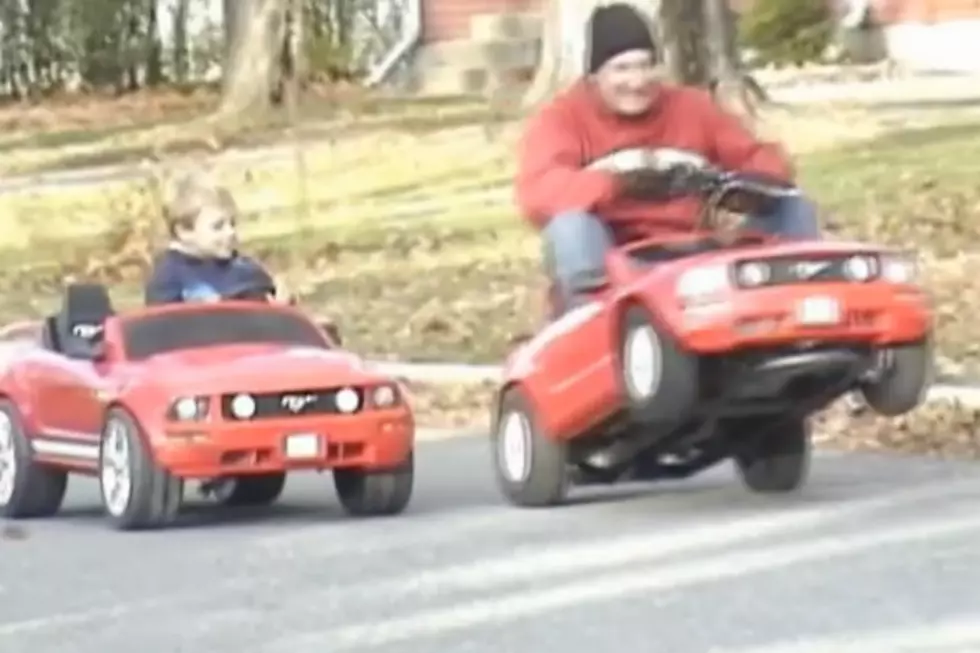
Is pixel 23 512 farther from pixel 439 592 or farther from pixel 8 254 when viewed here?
pixel 8 254

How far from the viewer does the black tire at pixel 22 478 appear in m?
11.3

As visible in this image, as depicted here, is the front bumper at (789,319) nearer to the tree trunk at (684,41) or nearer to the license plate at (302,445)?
the license plate at (302,445)

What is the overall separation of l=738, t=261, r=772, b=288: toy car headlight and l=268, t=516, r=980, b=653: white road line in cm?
81

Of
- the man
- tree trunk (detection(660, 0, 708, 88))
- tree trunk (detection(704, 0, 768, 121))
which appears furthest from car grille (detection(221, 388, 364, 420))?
tree trunk (detection(704, 0, 768, 121))

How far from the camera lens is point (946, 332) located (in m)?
15.8

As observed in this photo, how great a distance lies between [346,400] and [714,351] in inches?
56.6

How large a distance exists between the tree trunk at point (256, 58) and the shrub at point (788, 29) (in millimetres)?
7974

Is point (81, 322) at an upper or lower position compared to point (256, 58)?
upper

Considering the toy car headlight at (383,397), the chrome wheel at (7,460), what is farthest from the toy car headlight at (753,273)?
the chrome wheel at (7,460)

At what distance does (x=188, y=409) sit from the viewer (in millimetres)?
10219

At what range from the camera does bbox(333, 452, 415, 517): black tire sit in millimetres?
10664

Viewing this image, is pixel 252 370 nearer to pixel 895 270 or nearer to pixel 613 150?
pixel 613 150

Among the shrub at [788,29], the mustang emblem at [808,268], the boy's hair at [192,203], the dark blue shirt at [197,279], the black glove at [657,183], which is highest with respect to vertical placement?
the black glove at [657,183]

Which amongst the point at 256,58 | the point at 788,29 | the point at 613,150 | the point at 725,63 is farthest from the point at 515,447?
the point at 788,29
